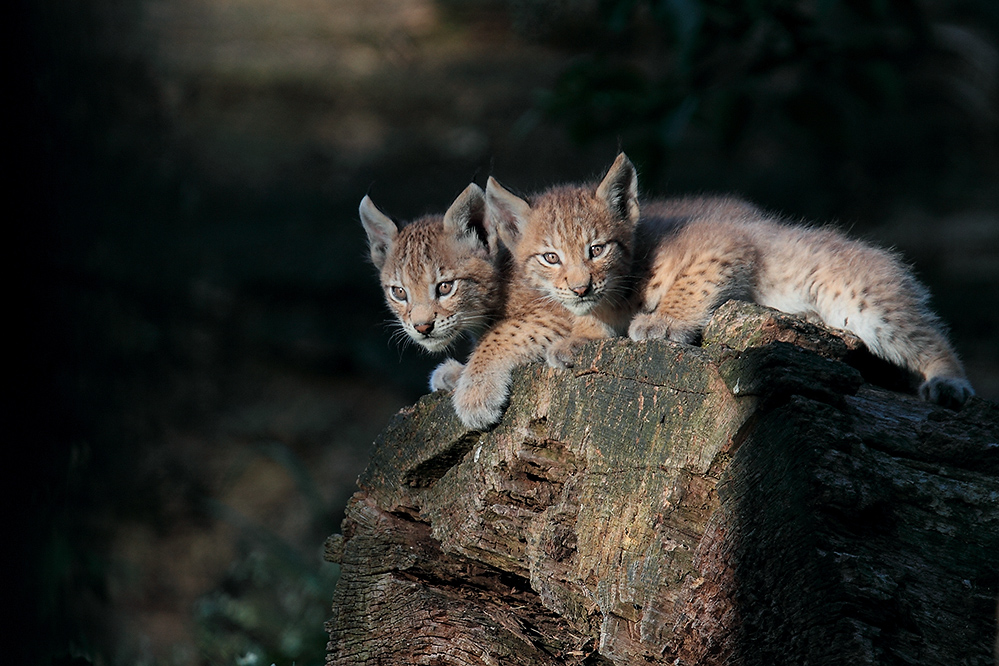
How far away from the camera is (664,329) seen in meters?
3.77

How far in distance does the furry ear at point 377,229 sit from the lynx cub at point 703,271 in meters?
0.56

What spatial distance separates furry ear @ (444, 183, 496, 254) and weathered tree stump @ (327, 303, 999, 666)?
112 centimetres

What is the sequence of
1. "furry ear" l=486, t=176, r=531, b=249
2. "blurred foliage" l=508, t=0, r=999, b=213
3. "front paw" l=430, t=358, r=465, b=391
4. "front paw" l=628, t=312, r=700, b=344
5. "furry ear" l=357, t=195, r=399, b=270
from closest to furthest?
"front paw" l=628, t=312, r=700, b=344 → "front paw" l=430, t=358, r=465, b=391 → "furry ear" l=486, t=176, r=531, b=249 → "furry ear" l=357, t=195, r=399, b=270 → "blurred foliage" l=508, t=0, r=999, b=213

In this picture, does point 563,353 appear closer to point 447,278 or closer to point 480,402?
point 480,402

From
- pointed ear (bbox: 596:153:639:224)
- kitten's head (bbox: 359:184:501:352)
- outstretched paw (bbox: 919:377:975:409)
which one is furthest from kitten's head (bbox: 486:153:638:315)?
outstretched paw (bbox: 919:377:975:409)

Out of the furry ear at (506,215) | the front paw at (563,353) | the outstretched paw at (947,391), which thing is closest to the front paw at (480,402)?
the front paw at (563,353)

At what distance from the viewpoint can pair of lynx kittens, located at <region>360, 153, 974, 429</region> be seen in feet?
11.9

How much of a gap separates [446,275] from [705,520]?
2093 mm

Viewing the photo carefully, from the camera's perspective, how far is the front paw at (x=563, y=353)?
11.5 feet

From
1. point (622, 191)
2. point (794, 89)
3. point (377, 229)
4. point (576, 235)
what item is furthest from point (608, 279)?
point (794, 89)

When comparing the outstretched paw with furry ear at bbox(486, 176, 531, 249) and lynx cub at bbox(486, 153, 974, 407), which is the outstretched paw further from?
furry ear at bbox(486, 176, 531, 249)

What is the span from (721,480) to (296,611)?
4.98 m

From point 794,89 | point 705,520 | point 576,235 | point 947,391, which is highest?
point 794,89

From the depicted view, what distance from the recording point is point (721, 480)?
253cm
